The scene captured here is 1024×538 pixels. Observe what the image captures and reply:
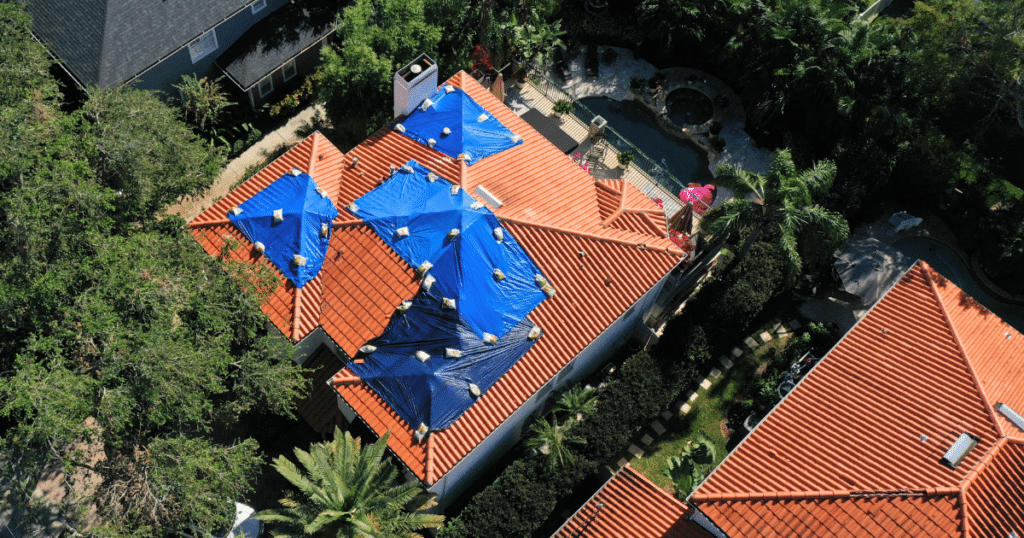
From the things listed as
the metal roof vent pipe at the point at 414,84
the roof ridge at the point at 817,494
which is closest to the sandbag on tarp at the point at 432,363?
the roof ridge at the point at 817,494

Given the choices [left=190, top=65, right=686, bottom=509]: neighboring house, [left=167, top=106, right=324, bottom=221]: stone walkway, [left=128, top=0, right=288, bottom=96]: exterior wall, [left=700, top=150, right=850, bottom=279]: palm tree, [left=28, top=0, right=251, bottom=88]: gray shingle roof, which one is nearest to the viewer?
[left=190, top=65, right=686, bottom=509]: neighboring house

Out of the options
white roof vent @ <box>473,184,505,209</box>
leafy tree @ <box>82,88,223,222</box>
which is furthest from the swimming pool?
leafy tree @ <box>82,88,223,222</box>

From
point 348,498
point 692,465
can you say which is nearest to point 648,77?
point 692,465

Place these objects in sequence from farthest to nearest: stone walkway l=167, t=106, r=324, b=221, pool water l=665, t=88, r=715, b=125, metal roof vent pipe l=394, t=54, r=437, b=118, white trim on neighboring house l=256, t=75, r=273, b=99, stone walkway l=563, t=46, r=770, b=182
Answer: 1. pool water l=665, t=88, r=715, b=125
2. stone walkway l=563, t=46, r=770, b=182
3. white trim on neighboring house l=256, t=75, r=273, b=99
4. stone walkway l=167, t=106, r=324, b=221
5. metal roof vent pipe l=394, t=54, r=437, b=118

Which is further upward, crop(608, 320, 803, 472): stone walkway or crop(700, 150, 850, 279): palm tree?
crop(700, 150, 850, 279): palm tree

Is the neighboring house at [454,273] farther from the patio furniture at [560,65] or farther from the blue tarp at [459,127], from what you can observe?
the patio furniture at [560,65]

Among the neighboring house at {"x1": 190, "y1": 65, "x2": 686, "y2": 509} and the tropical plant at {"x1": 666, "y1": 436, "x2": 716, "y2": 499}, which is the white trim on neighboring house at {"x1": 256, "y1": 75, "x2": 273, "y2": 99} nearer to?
the neighboring house at {"x1": 190, "y1": 65, "x2": 686, "y2": 509}

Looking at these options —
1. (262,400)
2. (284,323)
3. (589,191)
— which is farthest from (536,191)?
(262,400)
